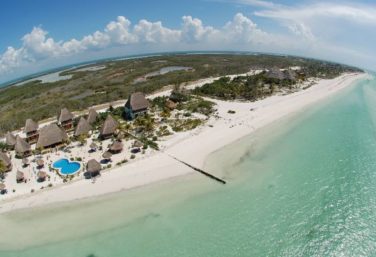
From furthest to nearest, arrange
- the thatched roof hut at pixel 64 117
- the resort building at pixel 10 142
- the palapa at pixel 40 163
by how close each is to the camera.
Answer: the thatched roof hut at pixel 64 117
the resort building at pixel 10 142
the palapa at pixel 40 163

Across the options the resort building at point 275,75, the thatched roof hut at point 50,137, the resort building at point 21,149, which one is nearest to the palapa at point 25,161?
the resort building at point 21,149

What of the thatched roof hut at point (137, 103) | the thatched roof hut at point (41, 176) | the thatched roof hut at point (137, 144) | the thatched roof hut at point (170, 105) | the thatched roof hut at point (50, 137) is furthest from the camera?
the thatched roof hut at point (170, 105)

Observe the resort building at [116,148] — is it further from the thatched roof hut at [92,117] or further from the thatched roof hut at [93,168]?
the thatched roof hut at [92,117]

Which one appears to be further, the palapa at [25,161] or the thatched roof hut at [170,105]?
the thatched roof hut at [170,105]

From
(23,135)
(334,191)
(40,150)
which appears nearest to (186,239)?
(334,191)

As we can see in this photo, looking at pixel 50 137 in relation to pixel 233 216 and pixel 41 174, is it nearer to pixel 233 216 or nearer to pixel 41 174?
pixel 41 174

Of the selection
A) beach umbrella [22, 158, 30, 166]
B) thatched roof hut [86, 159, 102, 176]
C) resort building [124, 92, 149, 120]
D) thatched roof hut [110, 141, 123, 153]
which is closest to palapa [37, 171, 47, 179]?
beach umbrella [22, 158, 30, 166]

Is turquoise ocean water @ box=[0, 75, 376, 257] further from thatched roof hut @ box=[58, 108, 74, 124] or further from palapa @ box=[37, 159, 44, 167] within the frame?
thatched roof hut @ box=[58, 108, 74, 124]
